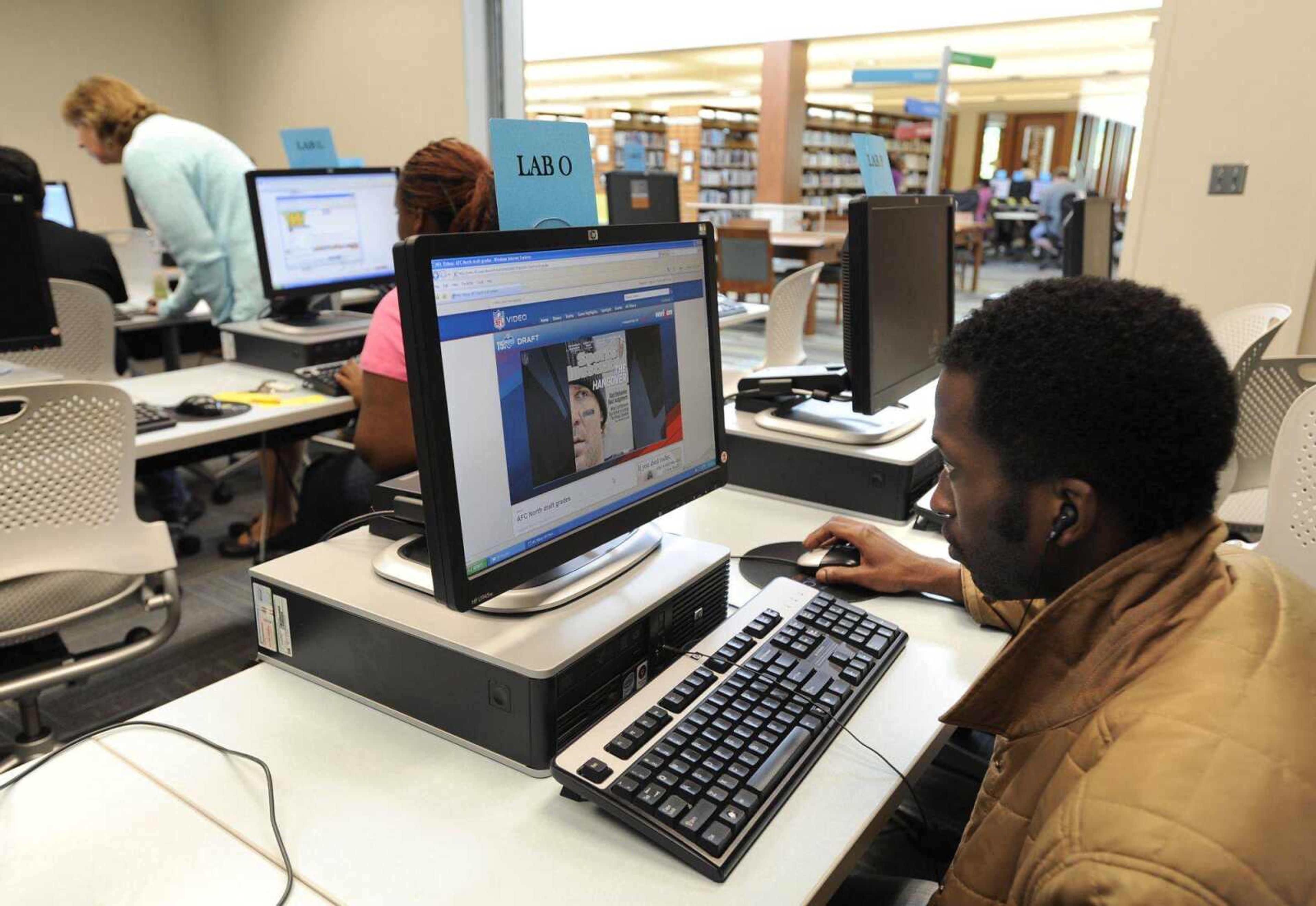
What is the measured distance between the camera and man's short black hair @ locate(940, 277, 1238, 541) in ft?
2.15

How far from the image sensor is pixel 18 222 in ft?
6.90

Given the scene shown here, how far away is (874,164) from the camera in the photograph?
6.26ft

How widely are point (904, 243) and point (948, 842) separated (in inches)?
42.1

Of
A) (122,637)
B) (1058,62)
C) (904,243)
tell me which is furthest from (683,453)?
(1058,62)

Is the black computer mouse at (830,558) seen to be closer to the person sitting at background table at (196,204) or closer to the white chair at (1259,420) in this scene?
the white chair at (1259,420)

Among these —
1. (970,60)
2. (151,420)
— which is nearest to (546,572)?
(151,420)

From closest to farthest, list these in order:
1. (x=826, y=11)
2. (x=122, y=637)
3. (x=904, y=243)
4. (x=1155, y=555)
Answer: (x=1155, y=555)
(x=904, y=243)
(x=122, y=637)
(x=826, y=11)

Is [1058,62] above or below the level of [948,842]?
above

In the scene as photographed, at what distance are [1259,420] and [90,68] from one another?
6.32 metres

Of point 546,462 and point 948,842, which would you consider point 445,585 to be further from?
point 948,842

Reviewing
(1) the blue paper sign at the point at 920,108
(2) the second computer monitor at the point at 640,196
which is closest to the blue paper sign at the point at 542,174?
(2) the second computer monitor at the point at 640,196

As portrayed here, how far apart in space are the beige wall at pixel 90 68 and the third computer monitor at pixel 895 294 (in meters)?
5.71

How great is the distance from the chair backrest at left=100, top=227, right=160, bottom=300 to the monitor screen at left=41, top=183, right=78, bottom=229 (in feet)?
0.53

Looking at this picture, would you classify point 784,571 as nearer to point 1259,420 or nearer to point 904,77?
point 1259,420
